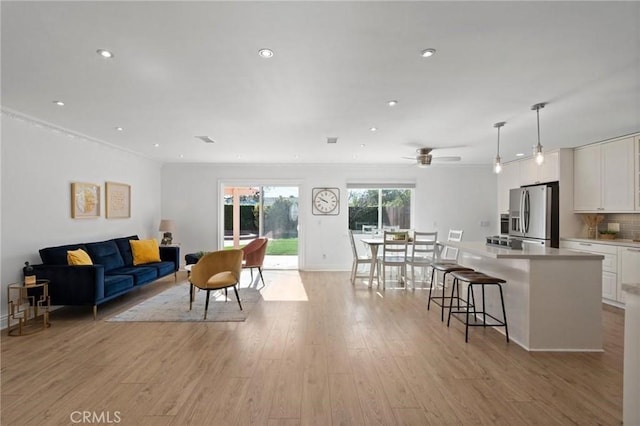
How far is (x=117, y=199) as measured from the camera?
550 centimetres

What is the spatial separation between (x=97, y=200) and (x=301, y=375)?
4521 millimetres

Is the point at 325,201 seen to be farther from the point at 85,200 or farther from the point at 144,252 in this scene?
the point at 85,200

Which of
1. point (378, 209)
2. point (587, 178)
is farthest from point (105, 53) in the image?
point (587, 178)

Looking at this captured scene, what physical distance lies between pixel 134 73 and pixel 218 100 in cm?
77

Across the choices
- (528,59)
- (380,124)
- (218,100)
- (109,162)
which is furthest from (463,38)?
(109,162)

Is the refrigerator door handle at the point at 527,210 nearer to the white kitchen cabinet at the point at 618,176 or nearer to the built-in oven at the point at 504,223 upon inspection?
the built-in oven at the point at 504,223

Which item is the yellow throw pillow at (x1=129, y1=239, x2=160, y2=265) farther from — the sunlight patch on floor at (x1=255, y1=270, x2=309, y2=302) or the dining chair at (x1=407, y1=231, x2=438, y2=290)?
the dining chair at (x1=407, y1=231, x2=438, y2=290)

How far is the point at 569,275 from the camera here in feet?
9.78

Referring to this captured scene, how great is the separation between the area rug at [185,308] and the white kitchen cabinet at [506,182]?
5.52 meters

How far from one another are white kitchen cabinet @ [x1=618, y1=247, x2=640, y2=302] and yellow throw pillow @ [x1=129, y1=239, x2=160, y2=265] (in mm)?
7334

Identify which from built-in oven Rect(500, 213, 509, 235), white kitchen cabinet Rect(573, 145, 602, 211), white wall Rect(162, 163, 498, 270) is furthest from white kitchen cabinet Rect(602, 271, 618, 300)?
white wall Rect(162, 163, 498, 270)

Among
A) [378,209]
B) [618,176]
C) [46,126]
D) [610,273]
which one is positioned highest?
[46,126]

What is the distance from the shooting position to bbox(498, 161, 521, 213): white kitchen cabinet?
636 centimetres

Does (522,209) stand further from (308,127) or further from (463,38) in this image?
(463,38)
